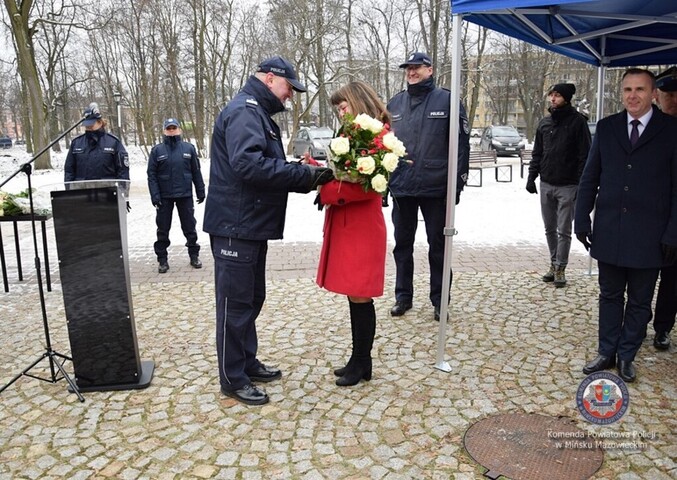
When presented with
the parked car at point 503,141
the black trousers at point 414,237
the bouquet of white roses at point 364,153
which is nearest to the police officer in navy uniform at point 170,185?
the black trousers at point 414,237

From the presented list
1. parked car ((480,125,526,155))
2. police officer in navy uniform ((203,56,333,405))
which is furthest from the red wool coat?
parked car ((480,125,526,155))

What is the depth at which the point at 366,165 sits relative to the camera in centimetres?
313

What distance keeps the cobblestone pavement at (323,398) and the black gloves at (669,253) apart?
2.71 ft

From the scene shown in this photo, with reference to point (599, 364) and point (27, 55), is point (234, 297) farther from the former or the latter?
point (27, 55)

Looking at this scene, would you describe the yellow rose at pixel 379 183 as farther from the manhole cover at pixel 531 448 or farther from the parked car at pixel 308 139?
the parked car at pixel 308 139

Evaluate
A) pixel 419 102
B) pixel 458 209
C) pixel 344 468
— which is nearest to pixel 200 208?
pixel 458 209

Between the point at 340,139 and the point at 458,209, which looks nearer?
the point at 340,139

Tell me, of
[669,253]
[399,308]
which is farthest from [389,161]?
[399,308]

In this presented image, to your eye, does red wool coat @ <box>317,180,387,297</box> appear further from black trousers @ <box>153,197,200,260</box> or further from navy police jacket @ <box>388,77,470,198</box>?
black trousers @ <box>153,197,200,260</box>

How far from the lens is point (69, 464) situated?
2982 millimetres

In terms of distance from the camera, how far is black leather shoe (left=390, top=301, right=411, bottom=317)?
5.18 meters

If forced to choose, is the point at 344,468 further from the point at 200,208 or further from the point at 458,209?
the point at 200,208

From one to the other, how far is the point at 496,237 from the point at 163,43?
2540 centimetres

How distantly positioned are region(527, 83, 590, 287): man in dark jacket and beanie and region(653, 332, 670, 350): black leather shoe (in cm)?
163
